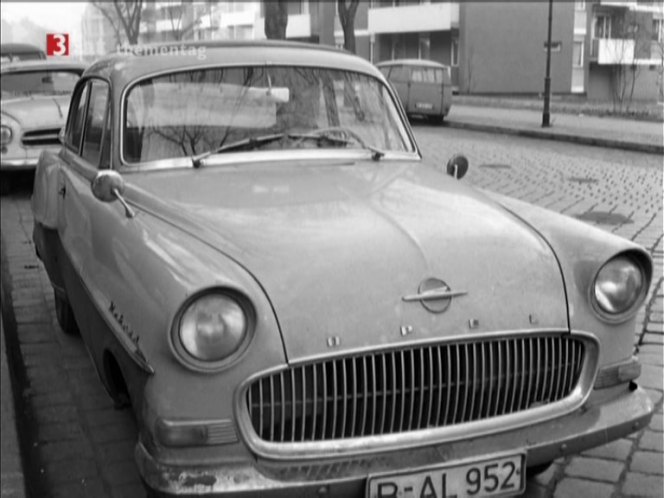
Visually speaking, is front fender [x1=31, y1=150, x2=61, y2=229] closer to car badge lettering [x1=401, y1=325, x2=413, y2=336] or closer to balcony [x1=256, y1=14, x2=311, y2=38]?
car badge lettering [x1=401, y1=325, x2=413, y2=336]

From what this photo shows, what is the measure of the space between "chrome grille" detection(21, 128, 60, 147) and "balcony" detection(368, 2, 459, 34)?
3539 centimetres

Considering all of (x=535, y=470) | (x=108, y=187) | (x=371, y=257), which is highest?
(x=108, y=187)

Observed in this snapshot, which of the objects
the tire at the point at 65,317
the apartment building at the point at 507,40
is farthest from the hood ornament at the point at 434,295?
the apartment building at the point at 507,40

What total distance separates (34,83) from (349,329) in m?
10.3

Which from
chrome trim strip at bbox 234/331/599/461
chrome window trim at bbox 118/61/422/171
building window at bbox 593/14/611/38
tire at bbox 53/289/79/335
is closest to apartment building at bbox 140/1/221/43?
building window at bbox 593/14/611/38

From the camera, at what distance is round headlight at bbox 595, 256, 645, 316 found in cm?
317

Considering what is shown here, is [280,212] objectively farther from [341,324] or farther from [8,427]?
[8,427]

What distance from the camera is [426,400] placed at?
2852 millimetres

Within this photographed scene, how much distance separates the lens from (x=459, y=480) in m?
2.79

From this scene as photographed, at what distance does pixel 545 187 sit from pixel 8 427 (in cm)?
867

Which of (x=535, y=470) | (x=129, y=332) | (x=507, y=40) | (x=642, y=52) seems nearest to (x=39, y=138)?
(x=642, y=52)

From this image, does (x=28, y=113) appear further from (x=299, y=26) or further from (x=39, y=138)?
(x=299, y=26)

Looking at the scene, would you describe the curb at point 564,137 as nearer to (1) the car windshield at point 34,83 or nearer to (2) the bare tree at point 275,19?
(2) the bare tree at point 275,19

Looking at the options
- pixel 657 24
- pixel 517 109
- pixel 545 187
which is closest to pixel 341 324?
pixel 657 24
